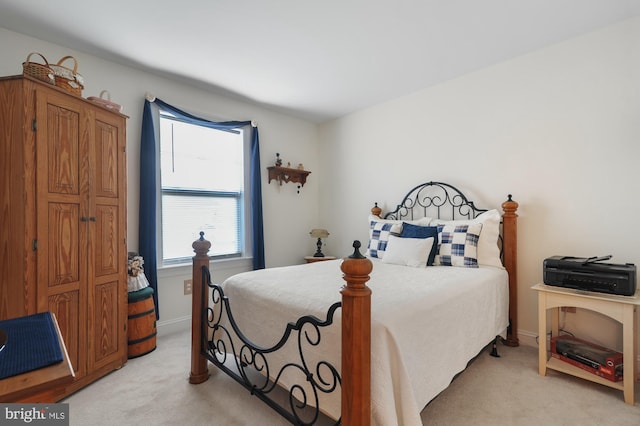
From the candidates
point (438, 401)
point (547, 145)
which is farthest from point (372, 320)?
point (547, 145)

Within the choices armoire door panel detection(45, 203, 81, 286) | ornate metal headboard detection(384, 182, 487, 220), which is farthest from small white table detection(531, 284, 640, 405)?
armoire door panel detection(45, 203, 81, 286)

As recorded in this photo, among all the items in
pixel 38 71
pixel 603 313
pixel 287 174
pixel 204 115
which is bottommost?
pixel 603 313

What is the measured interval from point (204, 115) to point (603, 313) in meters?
3.70

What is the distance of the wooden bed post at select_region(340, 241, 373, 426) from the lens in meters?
1.11

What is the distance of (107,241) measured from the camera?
2172 mm

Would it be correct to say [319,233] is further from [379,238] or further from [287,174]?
[379,238]

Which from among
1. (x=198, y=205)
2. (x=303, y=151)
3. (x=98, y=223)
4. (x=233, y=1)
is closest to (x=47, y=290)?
(x=98, y=223)

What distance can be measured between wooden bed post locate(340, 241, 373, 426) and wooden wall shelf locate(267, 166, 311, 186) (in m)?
2.85

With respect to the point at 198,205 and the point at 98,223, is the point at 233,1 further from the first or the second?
the point at 198,205

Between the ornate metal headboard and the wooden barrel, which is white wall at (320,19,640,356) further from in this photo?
the wooden barrel

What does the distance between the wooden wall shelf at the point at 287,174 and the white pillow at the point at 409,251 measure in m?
1.77

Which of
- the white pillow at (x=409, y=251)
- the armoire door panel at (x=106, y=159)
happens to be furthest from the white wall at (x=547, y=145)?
the armoire door panel at (x=106, y=159)

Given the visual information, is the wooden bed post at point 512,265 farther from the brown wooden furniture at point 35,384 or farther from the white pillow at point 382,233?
the brown wooden furniture at point 35,384

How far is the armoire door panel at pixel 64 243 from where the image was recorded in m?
1.83
